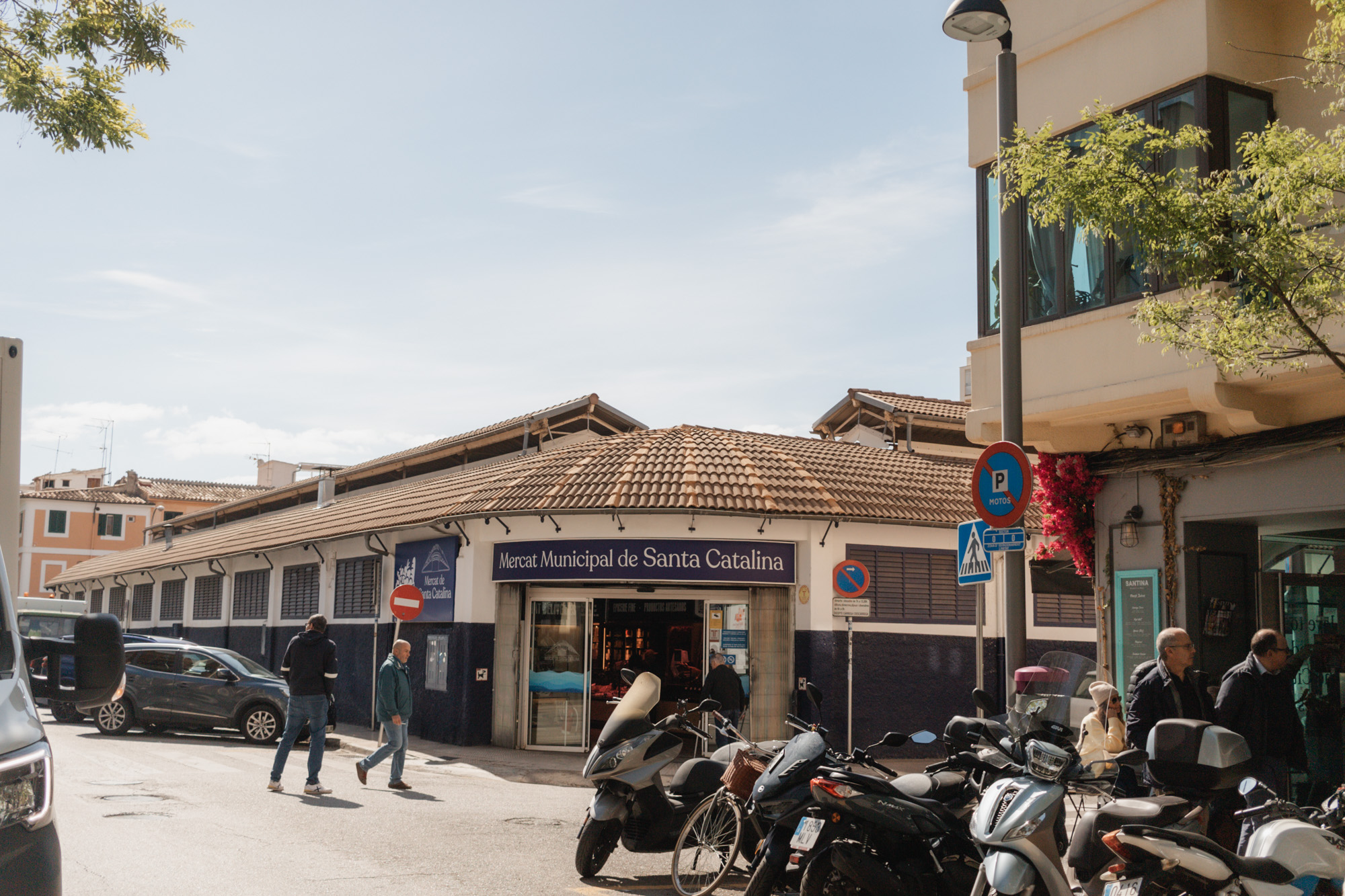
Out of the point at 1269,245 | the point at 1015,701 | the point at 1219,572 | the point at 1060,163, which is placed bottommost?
the point at 1015,701

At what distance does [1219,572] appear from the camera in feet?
38.3

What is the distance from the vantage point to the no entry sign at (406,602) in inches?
766

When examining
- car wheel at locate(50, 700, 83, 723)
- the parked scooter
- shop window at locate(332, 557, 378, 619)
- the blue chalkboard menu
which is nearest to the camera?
the parked scooter

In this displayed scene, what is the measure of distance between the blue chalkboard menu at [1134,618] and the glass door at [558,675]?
1004cm

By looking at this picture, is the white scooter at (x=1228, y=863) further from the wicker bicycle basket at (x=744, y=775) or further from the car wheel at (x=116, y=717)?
the car wheel at (x=116, y=717)

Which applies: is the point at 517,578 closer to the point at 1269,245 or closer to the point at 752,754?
the point at 752,754

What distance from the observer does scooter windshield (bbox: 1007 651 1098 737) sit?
21.5ft

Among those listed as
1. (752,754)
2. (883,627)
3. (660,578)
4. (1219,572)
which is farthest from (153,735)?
(1219,572)

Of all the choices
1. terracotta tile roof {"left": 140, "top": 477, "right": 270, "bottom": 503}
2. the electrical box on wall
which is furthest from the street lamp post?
terracotta tile roof {"left": 140, "top": 477, "right": 270, "bottom": 503}

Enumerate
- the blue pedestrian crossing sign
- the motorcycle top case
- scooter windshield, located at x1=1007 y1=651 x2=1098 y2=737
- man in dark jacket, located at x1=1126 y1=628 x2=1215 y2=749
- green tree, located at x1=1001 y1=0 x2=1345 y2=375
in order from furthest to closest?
1. the blue pedestrian crossing sign
2. man in dark jacket, located at x1=1126 y1=628 x2=1215 y2=749
3. green tree, located at x1=1001 y1=0 x2=1345 y2=375
4. scooter windshield, located at x1=1007 y1=651 x2=1098 y2=737
5. the motorcycle top case

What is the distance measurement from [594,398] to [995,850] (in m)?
22.4

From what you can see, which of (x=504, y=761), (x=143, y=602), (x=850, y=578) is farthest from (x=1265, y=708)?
(x=143, y=602)

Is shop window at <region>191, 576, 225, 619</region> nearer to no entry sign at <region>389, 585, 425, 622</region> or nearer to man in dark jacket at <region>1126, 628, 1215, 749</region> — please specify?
no entry sign at <region>389, 585, 425, 622</region>

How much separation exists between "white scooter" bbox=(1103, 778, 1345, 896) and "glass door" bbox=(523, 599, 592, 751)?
15.7 m
